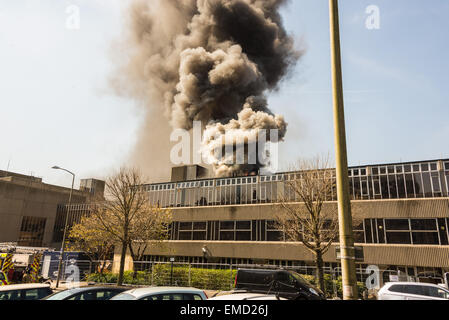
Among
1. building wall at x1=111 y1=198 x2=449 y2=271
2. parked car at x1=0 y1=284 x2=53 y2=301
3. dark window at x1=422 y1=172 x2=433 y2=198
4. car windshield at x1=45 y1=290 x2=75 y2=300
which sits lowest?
parked car at x1=0 y1=284 x2=53 y2=301

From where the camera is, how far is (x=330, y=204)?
24.1 meters

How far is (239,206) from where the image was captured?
2967cm

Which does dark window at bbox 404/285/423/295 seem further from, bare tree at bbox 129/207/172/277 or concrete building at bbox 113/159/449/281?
bare tree at bbox 129/207/172/277

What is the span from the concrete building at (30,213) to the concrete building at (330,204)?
89.2ft

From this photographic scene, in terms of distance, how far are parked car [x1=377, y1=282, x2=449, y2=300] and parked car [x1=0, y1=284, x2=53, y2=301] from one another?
12743mm

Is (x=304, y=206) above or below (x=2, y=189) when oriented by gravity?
below

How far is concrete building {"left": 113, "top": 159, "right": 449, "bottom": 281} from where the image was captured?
2197cm

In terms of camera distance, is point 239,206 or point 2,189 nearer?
point 239,206

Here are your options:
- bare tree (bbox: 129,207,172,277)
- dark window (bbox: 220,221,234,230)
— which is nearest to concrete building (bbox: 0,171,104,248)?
bare tree (bbox: 129,207,172,277)

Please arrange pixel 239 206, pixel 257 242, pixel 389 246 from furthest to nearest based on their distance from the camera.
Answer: pixel 239 206 → pixel 257 242 → pixel 389 246
